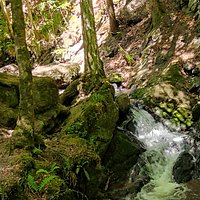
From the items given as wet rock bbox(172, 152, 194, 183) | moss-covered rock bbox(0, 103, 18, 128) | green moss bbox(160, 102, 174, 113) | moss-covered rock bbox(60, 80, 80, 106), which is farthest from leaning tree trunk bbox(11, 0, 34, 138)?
green moss bbox(160, 102, 174, 113)

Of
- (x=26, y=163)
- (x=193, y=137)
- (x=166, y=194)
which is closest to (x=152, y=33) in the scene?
(x=193, y=137)

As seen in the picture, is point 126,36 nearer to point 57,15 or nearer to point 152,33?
point 152,33

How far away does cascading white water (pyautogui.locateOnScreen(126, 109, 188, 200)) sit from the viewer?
7.76 meters

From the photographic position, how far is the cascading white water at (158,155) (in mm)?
7762

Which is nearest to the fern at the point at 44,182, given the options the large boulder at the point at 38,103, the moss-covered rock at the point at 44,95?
the large boulder at the point at 38,103

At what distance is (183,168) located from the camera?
Answer: 27.6ft

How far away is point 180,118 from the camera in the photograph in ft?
34.1

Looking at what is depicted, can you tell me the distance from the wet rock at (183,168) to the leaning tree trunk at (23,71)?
12.5ft

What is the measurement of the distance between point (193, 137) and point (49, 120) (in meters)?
3.77

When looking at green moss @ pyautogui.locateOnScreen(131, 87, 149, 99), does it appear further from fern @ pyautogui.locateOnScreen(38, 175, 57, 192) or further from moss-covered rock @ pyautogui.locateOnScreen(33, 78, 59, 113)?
fern @ pyautogui.locateOnScreen(38, 175, 57, 192)

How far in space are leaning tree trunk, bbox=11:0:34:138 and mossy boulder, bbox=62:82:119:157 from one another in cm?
210

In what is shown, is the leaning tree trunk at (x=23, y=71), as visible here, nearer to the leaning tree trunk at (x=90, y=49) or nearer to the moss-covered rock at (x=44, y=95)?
the moss-covered rock at (x=44, y=95)

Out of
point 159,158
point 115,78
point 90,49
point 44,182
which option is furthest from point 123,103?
point 44,182

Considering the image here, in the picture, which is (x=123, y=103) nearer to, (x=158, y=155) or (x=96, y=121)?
(x=158, y=155)
